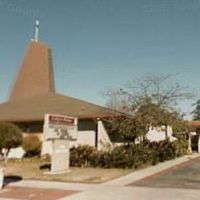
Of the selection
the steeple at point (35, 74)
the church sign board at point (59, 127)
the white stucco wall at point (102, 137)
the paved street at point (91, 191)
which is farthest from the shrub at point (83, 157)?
the steeple at point (35, 74)

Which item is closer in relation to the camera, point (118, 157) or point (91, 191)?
point (91, 191)

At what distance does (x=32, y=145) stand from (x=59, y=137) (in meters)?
7.62

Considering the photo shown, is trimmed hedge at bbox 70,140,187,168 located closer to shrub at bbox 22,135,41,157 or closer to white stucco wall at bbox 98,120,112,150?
white stucco wall at bbox 98,120,112,150

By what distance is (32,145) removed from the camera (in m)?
27.4

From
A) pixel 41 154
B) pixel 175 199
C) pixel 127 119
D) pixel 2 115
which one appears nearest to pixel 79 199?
pixel 175 199

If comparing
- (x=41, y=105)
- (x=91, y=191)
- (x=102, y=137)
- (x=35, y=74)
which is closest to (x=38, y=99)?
(x=41, y=105)

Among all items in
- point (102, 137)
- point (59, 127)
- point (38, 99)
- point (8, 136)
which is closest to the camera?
point (8, 136)

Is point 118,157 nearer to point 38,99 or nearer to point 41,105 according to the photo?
point 41,105

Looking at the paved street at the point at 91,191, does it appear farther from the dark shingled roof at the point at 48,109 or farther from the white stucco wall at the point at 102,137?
the dark shingled roof at the point at 48,109

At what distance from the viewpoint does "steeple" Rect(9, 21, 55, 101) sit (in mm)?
38125

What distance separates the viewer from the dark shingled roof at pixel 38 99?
2873 centimetres

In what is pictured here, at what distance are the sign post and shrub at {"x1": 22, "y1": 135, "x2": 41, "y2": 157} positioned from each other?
687 cm

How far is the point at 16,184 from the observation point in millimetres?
16281

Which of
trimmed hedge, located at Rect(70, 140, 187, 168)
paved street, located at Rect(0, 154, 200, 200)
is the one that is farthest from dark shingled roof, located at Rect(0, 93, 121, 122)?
paved street, located at Rect(0, 154, 200, 200)
